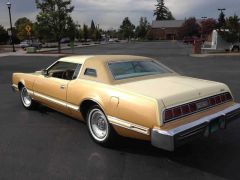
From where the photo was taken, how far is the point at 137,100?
4.34 metres

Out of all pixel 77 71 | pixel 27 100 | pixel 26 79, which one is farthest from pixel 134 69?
pixel 27 100

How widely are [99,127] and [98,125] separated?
37 millimetres

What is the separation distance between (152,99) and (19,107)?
4.75m

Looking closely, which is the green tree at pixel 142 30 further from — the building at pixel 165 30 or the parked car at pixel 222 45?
the parked car at pixel 222 45

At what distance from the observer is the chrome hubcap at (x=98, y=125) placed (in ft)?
16.6

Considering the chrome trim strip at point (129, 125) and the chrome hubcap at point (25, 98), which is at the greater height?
the chrome trim strip at point (129, 125)

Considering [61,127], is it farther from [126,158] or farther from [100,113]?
[126,158]

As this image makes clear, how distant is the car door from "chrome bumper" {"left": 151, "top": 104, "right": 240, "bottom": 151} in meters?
2.31

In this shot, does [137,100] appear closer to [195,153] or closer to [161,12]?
[195,153]

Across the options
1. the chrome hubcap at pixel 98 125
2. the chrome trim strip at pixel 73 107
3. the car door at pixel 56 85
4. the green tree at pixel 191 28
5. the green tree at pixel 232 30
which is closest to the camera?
the chrome hubcap at pixel 98 125

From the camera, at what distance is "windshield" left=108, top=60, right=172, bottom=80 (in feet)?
17.6

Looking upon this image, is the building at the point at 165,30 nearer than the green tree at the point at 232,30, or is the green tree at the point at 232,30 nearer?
the green tree at the point at 232,30

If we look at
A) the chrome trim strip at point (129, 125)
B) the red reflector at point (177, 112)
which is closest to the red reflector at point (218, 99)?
the red reflector at point (177, 112)

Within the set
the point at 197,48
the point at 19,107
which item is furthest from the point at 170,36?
the point at 19,107
